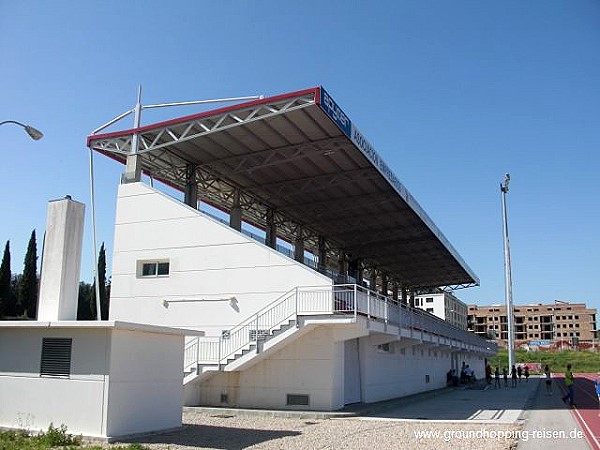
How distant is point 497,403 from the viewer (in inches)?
1136

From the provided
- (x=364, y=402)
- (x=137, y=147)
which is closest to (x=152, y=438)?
(x=364, y=402)

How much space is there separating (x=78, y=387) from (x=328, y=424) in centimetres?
793

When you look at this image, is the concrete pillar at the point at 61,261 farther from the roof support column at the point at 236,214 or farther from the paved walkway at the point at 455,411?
the roof support column at the point at 236,214

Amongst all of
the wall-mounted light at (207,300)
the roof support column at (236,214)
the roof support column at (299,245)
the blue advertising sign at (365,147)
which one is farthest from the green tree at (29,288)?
the blue advertising sign at (365,147)

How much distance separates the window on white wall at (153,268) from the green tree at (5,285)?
36.0 m

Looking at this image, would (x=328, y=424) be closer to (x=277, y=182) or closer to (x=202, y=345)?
(x=202, y=345)

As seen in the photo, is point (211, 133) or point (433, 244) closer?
point (211, 133)

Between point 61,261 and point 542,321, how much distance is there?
533 feet

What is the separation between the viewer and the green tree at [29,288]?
57688mm

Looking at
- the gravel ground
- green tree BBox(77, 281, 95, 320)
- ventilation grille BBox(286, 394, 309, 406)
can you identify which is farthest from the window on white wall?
green tree BBox(77, 281, 95, 320)

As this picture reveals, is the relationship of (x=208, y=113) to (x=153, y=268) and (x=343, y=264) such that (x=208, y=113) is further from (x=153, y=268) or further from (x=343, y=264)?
(x=343, y=264)

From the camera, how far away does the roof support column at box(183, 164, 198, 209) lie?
93.8 ft

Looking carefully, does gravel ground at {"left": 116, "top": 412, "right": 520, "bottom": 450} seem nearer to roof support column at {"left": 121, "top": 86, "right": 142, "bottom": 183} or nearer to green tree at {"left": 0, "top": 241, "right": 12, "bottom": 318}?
roof support column at {"left": 121, "top": 86, "right": 142, "bottom": 183}

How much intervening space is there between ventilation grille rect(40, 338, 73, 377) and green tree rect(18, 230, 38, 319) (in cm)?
4446
